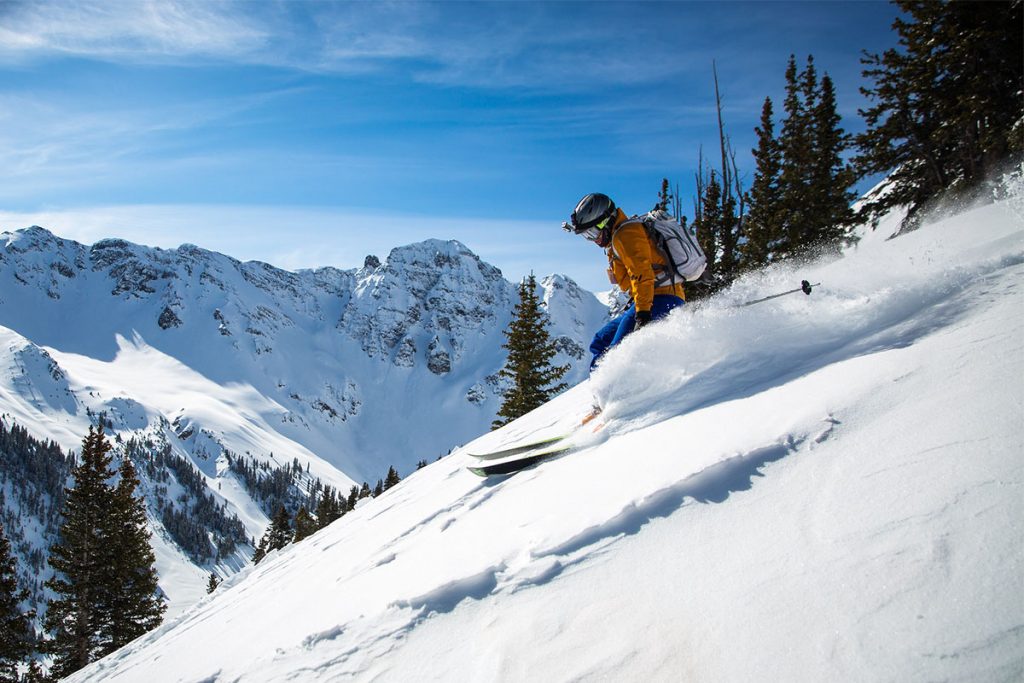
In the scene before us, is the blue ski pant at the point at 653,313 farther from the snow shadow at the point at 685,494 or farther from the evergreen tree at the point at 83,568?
the evergreen tree at the point at 83,568

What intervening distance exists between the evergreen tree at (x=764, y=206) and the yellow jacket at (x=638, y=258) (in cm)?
1944

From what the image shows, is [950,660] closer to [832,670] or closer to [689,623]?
[832,670]

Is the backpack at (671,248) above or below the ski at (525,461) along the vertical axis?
above

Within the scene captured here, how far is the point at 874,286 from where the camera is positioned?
15.9ft

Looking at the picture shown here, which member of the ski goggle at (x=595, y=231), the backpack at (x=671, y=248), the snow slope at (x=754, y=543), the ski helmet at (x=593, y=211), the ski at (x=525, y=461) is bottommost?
the snow slope at (x=754, y=543)

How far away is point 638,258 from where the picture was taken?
18.4ft

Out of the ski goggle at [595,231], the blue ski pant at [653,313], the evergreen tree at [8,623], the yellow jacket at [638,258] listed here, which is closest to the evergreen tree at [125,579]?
the evergreen tree at [8,623]

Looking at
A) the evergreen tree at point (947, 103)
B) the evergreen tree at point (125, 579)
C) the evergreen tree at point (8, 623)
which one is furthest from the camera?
the evergreen tree at point (125, 579)

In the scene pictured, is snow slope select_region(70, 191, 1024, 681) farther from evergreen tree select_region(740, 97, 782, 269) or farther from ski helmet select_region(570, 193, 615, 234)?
evergreen tree select_region(740, 97, 782, 269)

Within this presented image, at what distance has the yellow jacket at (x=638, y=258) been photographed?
5.51m

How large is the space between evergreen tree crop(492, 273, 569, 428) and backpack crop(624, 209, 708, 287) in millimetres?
15301

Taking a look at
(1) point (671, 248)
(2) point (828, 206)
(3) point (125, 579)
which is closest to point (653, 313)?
(1) point (671, 248)

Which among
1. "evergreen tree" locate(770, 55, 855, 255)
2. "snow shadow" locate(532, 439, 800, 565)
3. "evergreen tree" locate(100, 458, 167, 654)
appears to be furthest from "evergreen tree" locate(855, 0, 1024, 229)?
"evergreen tree" locate(100, 458, 167, 654)

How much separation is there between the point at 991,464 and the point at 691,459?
134 centimetres
